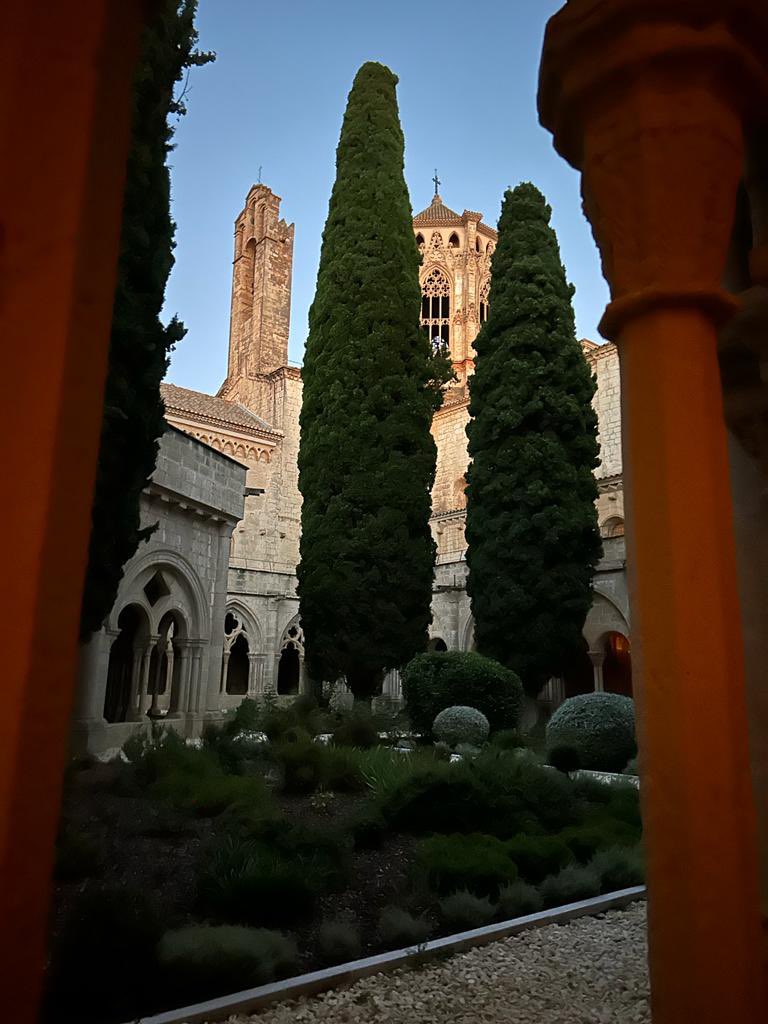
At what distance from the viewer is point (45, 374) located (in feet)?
3.66

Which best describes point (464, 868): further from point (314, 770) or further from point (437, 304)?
point (437, 304)

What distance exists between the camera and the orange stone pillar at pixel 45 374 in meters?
1.01

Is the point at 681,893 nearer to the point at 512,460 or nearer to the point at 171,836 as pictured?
the point at 171,836

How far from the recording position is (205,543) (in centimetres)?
1151

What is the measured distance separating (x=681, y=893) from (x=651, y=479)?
997 millimetres

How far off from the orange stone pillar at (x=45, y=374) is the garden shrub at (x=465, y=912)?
363 centimetres

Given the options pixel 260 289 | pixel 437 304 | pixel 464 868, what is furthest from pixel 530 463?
pixel 437 304

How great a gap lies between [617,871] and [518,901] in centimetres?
99

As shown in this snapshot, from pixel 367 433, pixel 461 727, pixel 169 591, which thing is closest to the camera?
pixel 461 727

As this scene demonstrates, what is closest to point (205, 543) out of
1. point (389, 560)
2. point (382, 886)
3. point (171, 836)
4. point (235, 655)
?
point (389, 560)

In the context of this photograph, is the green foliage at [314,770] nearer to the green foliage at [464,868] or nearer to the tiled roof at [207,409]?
the green foliage at [464,868]

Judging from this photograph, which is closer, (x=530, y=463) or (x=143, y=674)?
(x=143, y=674)

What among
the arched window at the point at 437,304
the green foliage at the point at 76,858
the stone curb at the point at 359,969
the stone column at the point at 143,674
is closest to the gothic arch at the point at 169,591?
the stone column at the point at 143,674

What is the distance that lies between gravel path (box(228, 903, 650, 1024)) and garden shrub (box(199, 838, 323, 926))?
82 cm
